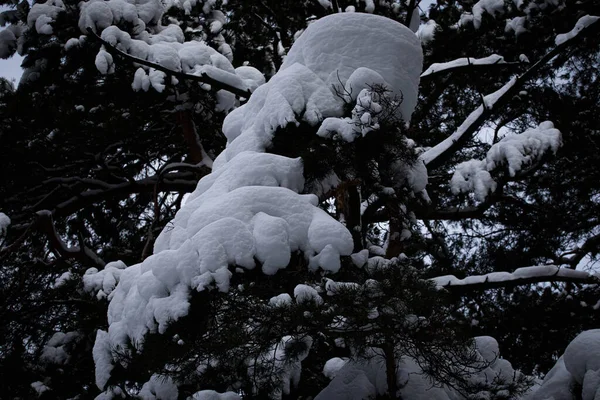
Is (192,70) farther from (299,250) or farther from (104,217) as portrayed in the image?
(299,250)

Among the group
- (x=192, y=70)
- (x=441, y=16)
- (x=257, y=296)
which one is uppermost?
(x=441, y=16)

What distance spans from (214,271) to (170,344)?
37 cm

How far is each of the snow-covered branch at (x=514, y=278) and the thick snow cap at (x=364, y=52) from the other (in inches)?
51.2

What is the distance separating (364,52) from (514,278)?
2.01 m

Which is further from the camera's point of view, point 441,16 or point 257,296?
point 441,16

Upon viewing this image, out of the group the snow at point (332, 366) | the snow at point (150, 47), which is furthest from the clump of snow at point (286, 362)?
the snow at point (150, 47)

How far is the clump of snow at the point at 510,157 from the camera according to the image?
11.5 ft

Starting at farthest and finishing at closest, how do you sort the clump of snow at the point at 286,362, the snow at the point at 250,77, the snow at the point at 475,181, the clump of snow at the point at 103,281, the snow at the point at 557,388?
the snow at the point at 250,77 < the snow at the point at 475,181 < the clump of snow at the point at 103,281 < the snow at the point at 557,388 < the clump of snow at the point at 286,362

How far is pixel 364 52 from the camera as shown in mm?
3166

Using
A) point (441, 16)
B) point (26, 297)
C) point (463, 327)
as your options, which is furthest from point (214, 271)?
point (441, 16)

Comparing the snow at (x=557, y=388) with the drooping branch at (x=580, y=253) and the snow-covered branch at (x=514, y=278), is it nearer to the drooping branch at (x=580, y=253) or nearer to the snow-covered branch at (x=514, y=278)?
the snow-covered branch at (x=514, y=278)

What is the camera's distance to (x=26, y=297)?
4.64 meters

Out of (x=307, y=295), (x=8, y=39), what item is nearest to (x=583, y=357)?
(x=307, y=295)

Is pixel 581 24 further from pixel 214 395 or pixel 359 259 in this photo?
pixel 214 395
